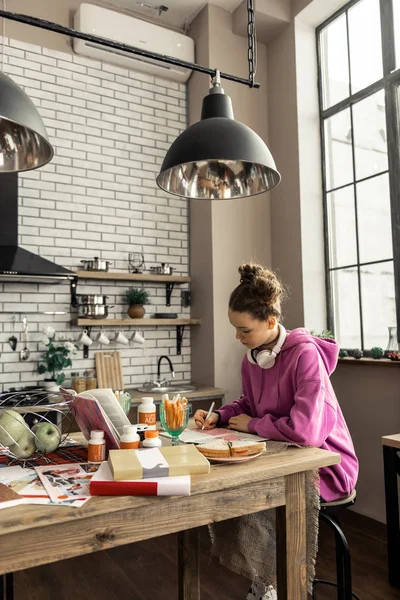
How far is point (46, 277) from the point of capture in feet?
10.9

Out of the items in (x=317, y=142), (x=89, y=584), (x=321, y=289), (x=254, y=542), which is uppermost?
(x=317, y=142)

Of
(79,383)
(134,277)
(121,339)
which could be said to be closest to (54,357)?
(79,383)

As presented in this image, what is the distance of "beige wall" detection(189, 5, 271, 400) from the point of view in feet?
13.1

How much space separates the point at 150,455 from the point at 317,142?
10.9 feet

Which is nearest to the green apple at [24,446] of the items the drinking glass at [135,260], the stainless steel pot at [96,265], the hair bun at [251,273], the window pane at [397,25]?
the hair bun at [251,273]

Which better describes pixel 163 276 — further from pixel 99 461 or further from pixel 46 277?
pixel 99 461

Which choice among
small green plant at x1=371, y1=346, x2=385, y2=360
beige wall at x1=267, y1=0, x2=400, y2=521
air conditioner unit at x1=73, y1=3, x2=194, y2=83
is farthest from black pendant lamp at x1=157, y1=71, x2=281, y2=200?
air conditioner unit at x1=73, y1=3, x2=194, y2=83

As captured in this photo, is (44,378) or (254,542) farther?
(44,378)

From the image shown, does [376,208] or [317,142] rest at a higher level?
[317,142]

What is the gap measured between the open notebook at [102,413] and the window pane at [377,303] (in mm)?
2340

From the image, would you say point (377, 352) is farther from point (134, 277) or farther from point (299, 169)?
point (134, 277)

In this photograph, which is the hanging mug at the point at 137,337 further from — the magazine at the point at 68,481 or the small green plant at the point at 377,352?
the magazine at the point at 68,481

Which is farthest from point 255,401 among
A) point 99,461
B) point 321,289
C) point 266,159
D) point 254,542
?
point 321,289

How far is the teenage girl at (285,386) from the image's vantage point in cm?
172
